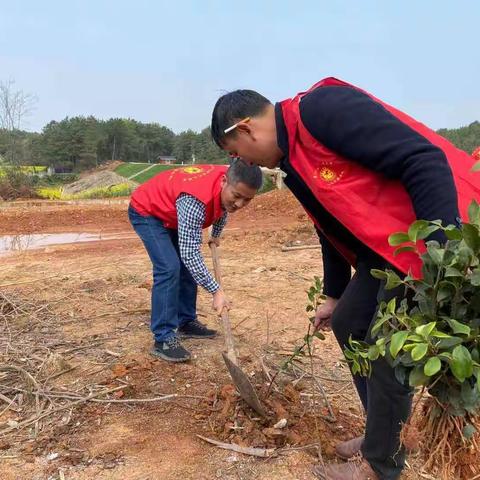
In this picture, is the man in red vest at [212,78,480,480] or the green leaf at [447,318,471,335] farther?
the man in red vest at [212,78,480,480]

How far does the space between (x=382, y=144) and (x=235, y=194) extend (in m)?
1.46

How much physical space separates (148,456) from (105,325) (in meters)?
1.94

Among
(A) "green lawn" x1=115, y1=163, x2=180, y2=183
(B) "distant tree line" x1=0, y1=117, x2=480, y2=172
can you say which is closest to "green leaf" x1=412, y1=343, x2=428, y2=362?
(A) "green lawn" x1=115, y1=163, x2=180, y2=183

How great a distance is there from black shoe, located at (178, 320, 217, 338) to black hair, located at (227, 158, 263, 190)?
1.50 metres

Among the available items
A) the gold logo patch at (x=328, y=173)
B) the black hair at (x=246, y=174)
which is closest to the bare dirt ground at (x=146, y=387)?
the black hair at (x=246, y=174)

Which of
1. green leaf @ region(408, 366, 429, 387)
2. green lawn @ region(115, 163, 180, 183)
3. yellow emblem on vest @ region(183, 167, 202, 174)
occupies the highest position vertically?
yellow emblem on vest @ region(183, 167, 202, 174)

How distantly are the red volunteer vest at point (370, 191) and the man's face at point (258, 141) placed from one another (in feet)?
0.48

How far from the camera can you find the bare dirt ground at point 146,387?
2.45m

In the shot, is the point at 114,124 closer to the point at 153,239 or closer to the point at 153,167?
the point at 153,167

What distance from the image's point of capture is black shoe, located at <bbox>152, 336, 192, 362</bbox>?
11.2 feet

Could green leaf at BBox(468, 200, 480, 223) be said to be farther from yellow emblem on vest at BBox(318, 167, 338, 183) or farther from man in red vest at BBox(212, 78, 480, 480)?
yellow emblem on vest at BBox(318, 167, 338, 183)

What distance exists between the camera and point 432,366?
3.60ft

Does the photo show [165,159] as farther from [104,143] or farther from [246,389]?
[246,389]

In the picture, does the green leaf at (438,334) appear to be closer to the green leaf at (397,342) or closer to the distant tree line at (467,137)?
the green leaf at (397,342)
